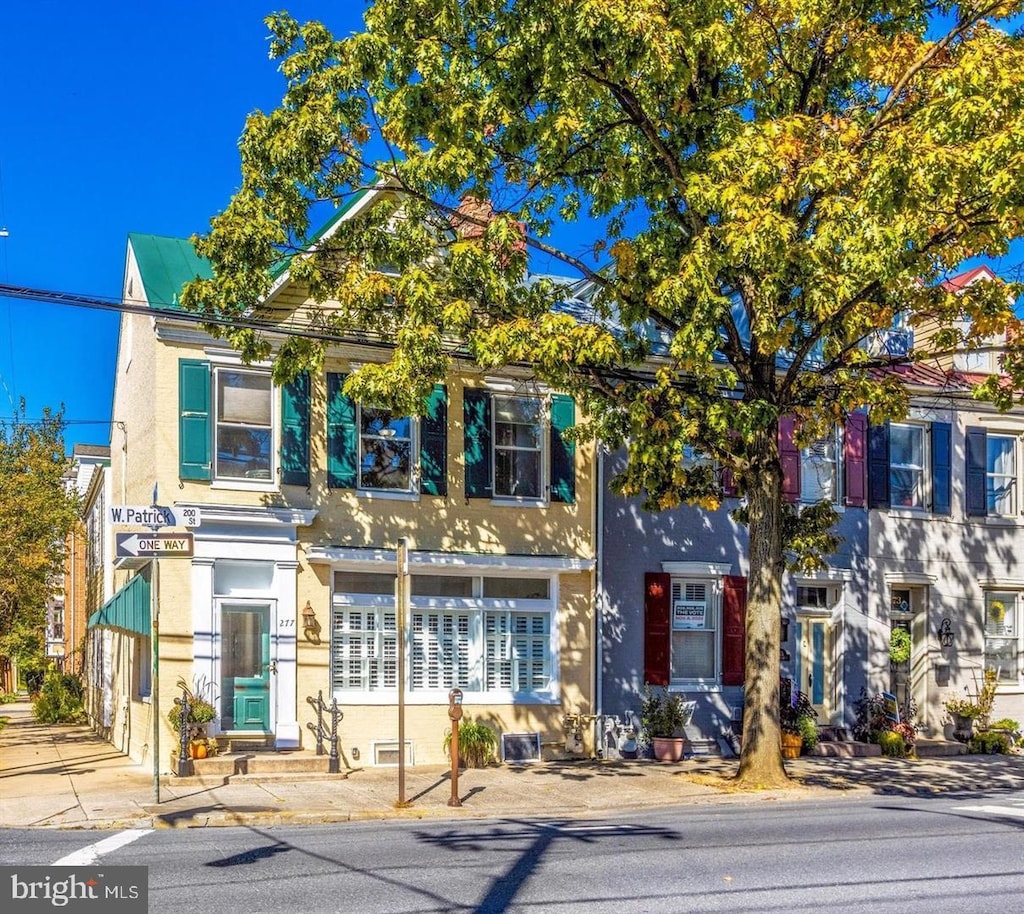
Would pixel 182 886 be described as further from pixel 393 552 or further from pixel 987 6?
pixel 987 6

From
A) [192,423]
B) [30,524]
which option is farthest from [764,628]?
[30,524]

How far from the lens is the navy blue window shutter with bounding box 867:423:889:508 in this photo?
23.3m

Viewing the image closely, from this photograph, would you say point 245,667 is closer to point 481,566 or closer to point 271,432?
A: point 271,432

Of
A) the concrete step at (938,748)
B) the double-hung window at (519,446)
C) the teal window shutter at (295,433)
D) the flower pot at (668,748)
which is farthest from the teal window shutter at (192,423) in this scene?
the concrete step at (938,748)

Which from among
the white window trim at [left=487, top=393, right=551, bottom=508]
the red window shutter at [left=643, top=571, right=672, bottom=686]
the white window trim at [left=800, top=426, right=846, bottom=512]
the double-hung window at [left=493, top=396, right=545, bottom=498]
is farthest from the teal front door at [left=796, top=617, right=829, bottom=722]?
the double-hung window at [left=493, top=396, right=545, bottom=498]

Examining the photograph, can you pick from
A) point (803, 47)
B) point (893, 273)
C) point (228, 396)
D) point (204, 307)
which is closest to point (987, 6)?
point (803, 47)

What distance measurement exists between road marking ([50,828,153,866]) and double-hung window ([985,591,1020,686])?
17336 mm

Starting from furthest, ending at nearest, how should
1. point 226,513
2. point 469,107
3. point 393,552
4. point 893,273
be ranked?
point 393,552 < point 226,513 < point 469,107 < point 893,273

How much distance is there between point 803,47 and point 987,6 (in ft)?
7.21

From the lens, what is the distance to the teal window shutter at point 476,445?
65.9ft

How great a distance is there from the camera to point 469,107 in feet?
47.2

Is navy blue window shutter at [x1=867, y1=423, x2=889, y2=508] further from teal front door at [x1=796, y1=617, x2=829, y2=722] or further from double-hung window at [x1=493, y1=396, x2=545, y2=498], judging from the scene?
double-hung window at [x1=493, y1=396, x2=545, y2=498]

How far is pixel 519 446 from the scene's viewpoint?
20.7 m

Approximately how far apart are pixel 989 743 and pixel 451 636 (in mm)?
10340
